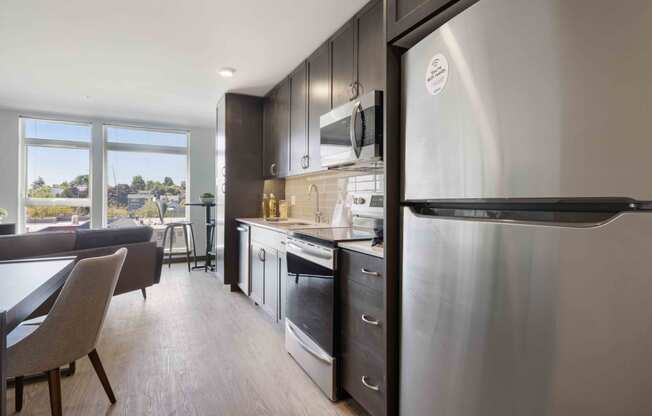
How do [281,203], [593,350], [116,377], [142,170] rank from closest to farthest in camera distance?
[593,350] < [116,377] < [281,203] < [142,170]

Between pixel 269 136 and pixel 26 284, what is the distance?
10.0 ft

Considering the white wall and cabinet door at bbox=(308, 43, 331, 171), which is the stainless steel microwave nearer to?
cabinet door at bbox=(308, 43, 331, 171)

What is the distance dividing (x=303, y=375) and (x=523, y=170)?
1.91 meters

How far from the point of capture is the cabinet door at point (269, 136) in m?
3.93

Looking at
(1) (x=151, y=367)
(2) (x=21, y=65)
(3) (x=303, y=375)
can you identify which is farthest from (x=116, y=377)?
(2) (x=21, y=65)

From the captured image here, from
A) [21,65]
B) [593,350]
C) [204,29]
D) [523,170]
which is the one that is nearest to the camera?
[593,350]

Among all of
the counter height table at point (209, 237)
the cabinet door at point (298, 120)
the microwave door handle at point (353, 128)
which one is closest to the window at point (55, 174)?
the counter height table at point (209, 237)

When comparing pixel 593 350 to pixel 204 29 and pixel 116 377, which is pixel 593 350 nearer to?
pixel 116 377

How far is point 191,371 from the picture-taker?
219cm

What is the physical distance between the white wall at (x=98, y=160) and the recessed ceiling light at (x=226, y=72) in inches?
116

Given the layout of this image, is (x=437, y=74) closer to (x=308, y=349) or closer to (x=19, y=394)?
(x=308, y=349)

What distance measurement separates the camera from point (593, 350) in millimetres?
660

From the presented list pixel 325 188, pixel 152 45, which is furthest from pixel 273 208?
pixel 152 45

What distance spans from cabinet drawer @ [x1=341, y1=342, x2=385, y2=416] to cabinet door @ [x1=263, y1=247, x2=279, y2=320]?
45.2 inches
